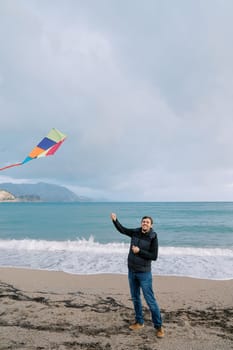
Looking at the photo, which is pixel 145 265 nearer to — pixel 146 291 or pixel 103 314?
pixel 146 291

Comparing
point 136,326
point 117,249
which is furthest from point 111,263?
point 136,326

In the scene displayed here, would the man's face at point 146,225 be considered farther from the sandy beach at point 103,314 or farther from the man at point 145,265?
the sandy beach at point 103,314

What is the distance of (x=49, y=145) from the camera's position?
379 centimetres

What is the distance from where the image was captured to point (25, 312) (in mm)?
5520

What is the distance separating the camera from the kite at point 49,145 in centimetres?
369

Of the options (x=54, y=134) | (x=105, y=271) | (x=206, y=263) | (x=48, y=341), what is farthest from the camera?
(x=206, y=263)

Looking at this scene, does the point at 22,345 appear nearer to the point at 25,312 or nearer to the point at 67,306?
the point at 25,312

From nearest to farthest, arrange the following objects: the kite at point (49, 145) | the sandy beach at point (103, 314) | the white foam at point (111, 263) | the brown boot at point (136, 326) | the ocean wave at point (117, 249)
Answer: the kite at point (49, 145), the sandy beach at point (103, 314), the brown boot at point (136, 326), the white foam at point (111, 263), the ocean wave at point (117, 249)

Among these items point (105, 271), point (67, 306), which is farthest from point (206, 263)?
point (67, 306)

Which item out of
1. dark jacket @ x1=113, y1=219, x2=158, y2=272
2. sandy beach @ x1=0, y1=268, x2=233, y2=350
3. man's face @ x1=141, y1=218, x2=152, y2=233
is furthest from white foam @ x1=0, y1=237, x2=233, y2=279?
man's face @ x1=141, y1=218, x2=152, y2=233

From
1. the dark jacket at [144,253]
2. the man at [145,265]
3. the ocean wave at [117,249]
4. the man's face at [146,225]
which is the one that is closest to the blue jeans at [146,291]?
the man at [145,265]

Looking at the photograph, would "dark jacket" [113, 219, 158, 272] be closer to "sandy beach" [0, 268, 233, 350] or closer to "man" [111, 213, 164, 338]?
"man" [111, 213, 164, 338]

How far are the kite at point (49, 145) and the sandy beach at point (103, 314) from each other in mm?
3123

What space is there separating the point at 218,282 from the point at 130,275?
15.8ft
